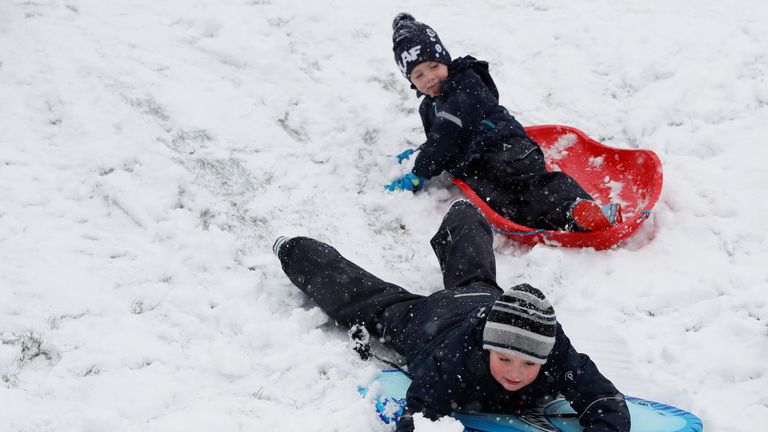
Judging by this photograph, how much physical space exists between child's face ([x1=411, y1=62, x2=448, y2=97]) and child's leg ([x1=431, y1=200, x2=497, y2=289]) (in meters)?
1.06

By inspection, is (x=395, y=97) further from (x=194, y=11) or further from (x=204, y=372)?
(x=204, y=372)

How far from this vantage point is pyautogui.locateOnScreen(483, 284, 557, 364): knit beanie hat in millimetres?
2580

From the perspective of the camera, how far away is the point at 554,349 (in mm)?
2744

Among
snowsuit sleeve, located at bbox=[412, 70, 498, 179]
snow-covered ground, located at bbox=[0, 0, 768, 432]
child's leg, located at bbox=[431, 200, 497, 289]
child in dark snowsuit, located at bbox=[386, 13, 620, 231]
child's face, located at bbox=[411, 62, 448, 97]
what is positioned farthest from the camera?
child's face, located at bbox=[411, 62, 448, 97]

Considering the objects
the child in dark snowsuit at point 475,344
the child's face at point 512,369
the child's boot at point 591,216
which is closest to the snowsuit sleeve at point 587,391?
the child in dark snowsuit at point 475,344

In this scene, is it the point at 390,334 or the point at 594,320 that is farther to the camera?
the point at 594,320

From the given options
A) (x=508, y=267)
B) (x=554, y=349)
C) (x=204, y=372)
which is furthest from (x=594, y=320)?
(x=204, y=372)

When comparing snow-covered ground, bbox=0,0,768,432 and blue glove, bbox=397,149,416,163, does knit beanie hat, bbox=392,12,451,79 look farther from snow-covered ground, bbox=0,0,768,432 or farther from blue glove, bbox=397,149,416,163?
snow-covered ground, bbox=0,0,768,432

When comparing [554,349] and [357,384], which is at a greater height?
[554,349]

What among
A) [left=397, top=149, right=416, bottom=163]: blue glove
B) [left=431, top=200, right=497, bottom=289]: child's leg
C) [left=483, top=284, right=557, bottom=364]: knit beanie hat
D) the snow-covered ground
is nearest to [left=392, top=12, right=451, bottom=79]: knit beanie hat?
[left=397, top=149, right=416, bottom=163]: blue glove

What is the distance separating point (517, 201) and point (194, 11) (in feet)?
11.2

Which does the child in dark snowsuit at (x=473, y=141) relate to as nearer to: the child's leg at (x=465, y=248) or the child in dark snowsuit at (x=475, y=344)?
the child's leg at (x=465, y=248)

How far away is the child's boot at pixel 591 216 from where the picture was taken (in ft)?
Answer: 12.8

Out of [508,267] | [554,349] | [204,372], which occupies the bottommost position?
[508,267]
